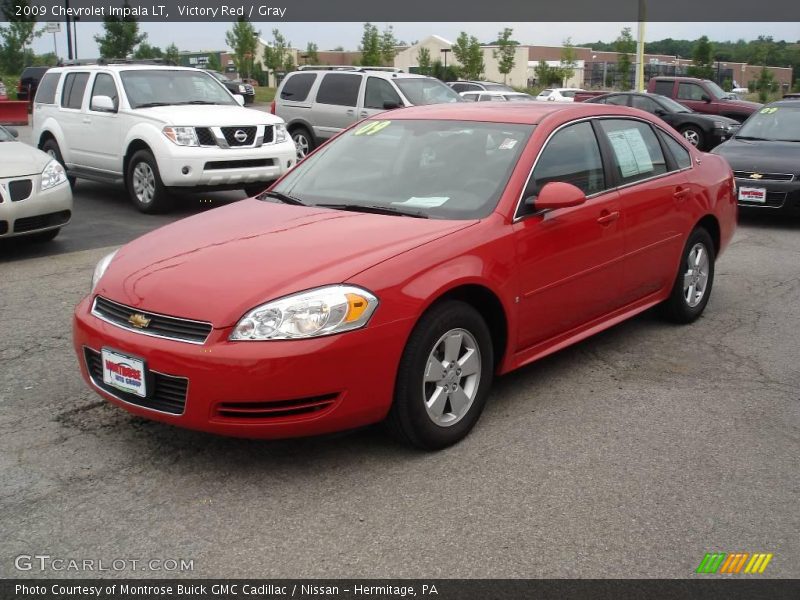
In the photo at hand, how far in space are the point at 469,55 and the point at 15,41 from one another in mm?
25691

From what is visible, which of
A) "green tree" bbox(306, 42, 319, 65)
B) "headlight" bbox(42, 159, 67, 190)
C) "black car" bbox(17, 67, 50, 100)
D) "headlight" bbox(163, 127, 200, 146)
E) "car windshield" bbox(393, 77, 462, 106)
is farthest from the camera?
"green tree" bbox(306, 42, 319, 65)

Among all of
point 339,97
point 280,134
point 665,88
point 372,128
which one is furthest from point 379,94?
point 665,88

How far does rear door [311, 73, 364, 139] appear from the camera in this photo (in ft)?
50.5

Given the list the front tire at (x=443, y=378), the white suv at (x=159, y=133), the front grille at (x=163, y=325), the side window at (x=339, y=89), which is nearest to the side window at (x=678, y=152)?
the front tire at (x=443, y=378)

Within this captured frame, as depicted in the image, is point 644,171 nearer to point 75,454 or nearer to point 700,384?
point 700,384

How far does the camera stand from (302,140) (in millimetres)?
16250

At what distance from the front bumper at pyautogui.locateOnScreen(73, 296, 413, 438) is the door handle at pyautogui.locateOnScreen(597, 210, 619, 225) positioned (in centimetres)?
174

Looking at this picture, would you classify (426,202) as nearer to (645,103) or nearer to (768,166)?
(768,166)

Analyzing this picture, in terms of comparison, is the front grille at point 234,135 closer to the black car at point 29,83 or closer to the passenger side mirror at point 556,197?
the passenger side mirror at point 556,197

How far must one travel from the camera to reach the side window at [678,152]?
235 inches

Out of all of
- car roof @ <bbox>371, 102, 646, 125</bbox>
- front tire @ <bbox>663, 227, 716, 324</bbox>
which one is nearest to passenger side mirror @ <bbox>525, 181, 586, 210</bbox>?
car roof @ <bbox>371, 102, 646, 125</bbox>

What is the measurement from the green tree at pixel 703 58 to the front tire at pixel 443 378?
46.4 metres

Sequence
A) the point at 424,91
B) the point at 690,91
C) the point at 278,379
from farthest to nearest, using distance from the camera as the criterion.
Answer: the point at 690,91, the point at 424,91, the point at 278,379

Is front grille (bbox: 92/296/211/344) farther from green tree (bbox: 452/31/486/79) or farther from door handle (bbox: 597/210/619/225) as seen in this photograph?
green tree (bbox: 452/31/486/79)
